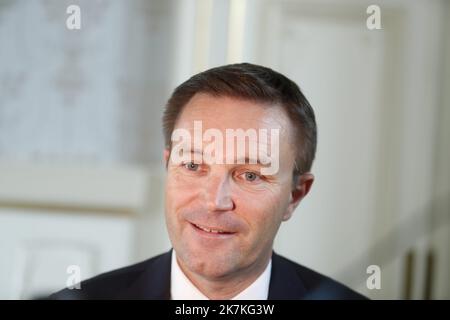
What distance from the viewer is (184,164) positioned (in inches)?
34.6

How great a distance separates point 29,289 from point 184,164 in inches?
14.9

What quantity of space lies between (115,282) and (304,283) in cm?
32

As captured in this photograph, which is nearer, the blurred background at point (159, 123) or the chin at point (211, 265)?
the chin at point (211, 265)

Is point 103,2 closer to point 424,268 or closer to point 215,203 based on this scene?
point 215,203

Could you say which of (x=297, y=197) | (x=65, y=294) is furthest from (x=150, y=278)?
(x=297, y=197)

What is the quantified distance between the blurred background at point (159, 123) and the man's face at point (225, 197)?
96mm

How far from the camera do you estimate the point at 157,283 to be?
94 centimetres

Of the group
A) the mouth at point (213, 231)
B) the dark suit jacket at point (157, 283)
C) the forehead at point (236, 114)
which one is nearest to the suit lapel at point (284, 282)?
the dark suit jacket at point (157, 283)

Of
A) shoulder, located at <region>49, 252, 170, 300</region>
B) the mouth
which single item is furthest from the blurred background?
the mouth

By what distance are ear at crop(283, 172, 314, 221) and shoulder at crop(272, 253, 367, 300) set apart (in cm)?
8

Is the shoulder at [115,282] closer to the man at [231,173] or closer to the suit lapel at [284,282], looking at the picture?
the man at [231,173]

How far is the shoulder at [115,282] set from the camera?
3.10 ft

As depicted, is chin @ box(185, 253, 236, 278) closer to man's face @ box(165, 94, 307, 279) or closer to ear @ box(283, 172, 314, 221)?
man's face @ box(165, 94, 307, 279)

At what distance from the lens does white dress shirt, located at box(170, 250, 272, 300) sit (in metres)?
0.92
